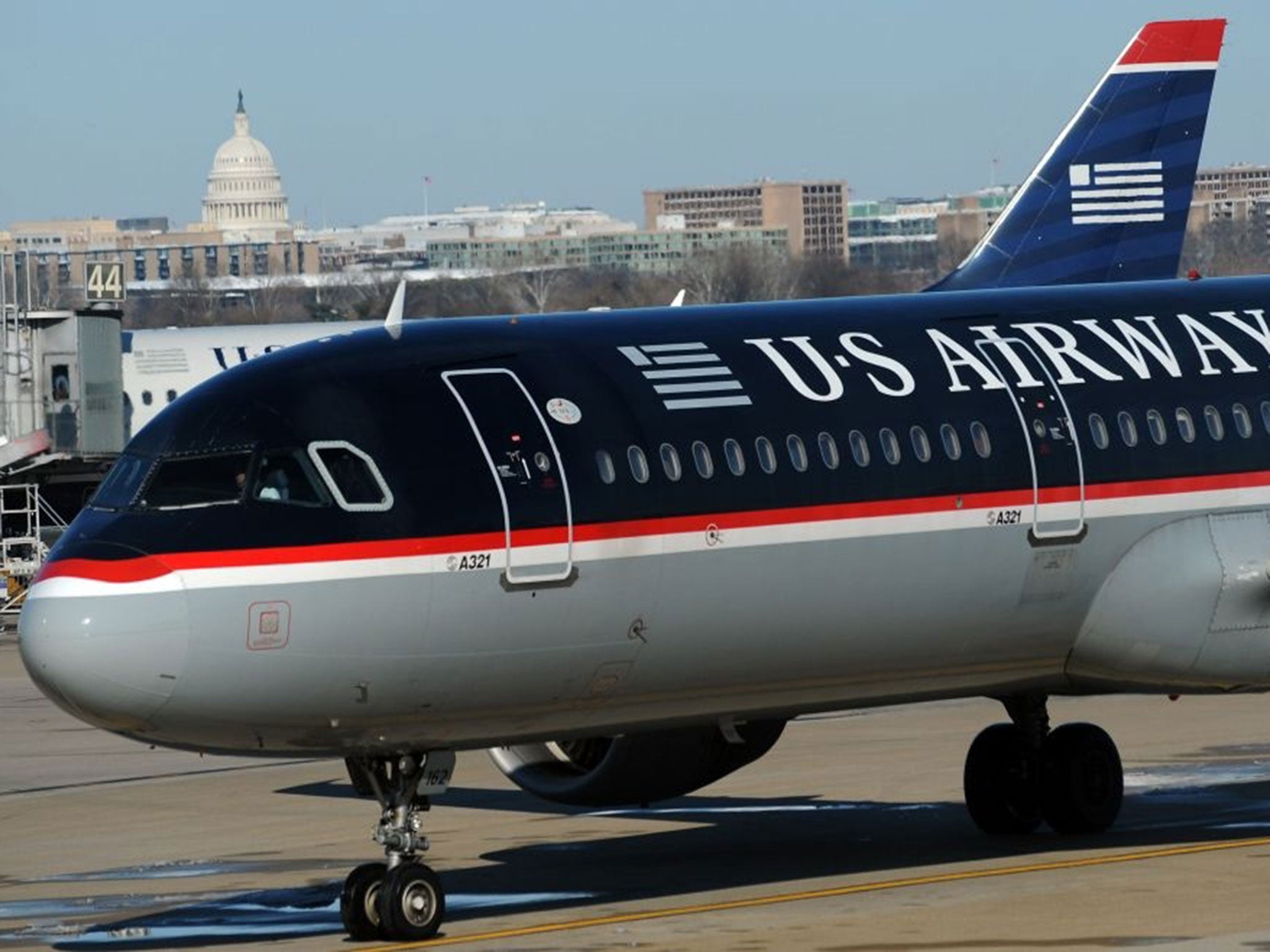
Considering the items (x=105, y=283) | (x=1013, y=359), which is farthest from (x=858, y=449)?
(x=105, y=283)

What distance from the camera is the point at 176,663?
18.8 metres

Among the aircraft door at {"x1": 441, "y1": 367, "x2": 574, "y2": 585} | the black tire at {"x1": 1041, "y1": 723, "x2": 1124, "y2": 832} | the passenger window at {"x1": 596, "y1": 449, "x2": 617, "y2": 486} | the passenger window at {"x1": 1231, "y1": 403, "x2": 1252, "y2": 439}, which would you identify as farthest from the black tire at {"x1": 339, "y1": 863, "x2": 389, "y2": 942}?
the passenger window at {"x1": 1231, "y1": 403, "x2": 1252, "y2": 439}

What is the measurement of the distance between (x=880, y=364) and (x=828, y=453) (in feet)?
3.80

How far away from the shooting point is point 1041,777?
2459 cm

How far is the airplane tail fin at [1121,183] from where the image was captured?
35750 mm

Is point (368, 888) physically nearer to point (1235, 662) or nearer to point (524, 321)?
point (524, 321)

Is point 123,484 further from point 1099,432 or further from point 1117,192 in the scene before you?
point 1117,192

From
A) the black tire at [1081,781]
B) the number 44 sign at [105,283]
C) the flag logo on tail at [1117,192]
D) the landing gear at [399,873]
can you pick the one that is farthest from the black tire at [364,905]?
the number 44 sign at [105,283]

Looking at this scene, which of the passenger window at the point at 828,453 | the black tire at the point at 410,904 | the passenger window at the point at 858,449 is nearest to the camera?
the black tire at the point at 410,904

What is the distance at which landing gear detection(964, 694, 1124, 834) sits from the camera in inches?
965

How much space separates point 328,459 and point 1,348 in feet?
124

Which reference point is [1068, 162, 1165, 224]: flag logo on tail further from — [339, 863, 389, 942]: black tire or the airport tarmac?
[339, 863, 389, 942]: black tire

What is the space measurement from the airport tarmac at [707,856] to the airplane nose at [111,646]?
2.41 m

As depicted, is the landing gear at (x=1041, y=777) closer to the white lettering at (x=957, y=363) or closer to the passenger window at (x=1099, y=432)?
the passenger window at (x=1099, y=432)
